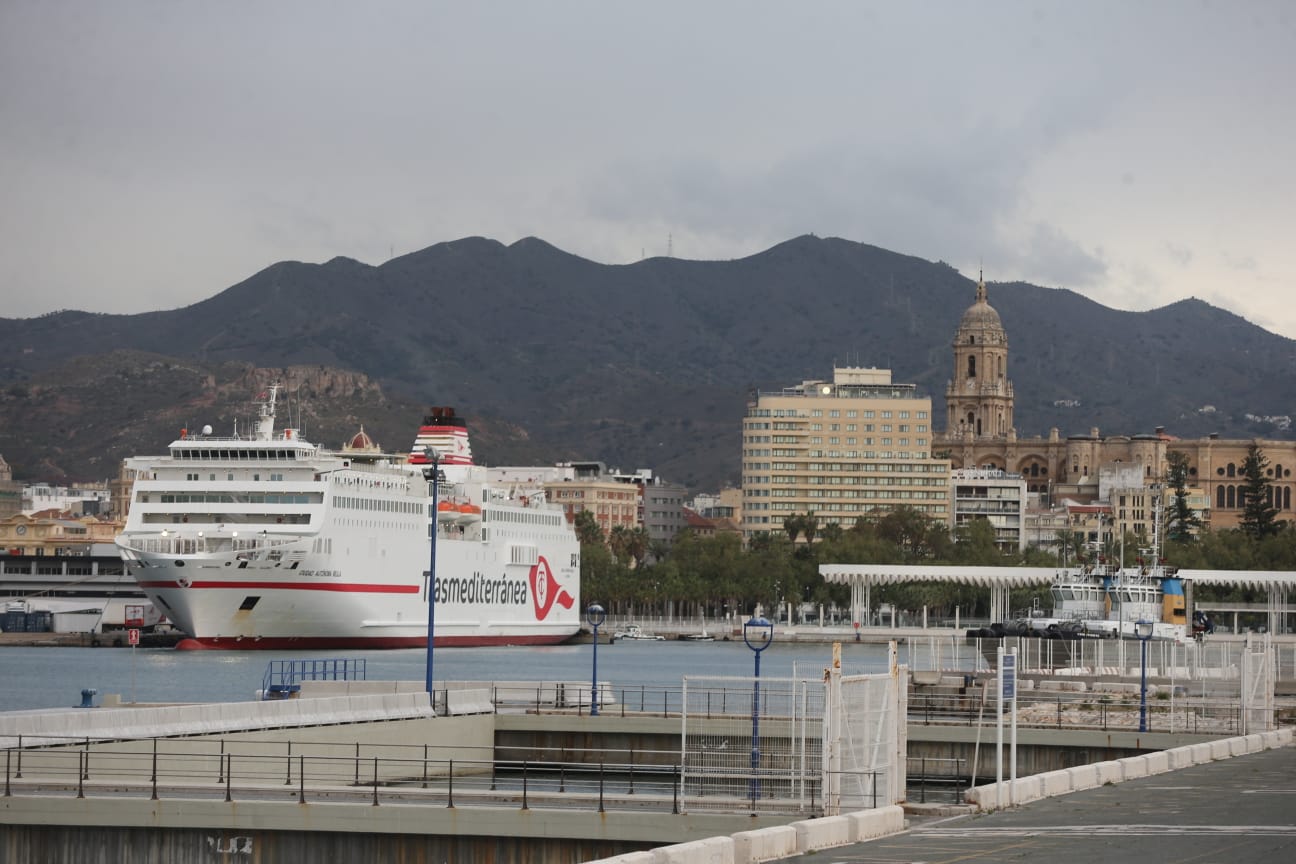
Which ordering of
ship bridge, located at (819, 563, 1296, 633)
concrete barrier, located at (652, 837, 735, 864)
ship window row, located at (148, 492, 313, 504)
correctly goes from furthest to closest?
ship bridge, located at (819, 563, 1296, 633) → ship window row, located at (148, 492, 313, 504) → concrete barrier, located at (652, 837, 735, 864)

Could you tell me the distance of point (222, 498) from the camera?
93312 mm

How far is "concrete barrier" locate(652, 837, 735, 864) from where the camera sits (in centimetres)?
1847

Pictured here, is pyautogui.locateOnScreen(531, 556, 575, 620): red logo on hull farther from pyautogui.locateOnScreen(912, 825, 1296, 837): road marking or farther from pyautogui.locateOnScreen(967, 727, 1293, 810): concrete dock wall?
pyautogui.locateOnScreen(912, 825, 1296, 837): road marking

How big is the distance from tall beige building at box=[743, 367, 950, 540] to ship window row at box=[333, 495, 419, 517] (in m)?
89.9

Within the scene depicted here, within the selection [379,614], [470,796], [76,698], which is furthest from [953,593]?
[470,796]

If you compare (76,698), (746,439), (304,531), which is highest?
(746,439)

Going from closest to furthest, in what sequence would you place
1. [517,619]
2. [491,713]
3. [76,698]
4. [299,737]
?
[299,737] < [491,713] < [76,698] < [517,619]

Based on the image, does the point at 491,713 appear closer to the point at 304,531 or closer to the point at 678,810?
the point at 678,810

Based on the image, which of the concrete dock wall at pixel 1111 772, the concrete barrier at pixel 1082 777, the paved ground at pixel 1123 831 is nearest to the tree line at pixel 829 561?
the concrete dock wall at pixel 1111 772

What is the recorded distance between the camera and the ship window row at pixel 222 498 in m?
92.5

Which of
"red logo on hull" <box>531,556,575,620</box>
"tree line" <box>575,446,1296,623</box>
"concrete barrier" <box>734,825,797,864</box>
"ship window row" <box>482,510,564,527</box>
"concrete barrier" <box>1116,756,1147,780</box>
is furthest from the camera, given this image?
"tree line" <box>575,446,1296,623</box>

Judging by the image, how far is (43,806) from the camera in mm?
25484

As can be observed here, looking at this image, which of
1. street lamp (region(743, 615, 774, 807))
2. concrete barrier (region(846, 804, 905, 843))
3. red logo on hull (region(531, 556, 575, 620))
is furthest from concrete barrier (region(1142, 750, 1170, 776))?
red logo on hull (region(531, 556, 575, 620))

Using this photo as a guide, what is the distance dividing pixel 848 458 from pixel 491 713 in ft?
509
